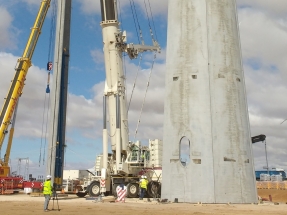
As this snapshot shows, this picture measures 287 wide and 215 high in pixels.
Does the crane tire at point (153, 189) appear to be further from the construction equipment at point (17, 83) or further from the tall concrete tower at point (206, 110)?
the construction equipment at point (17, 83)

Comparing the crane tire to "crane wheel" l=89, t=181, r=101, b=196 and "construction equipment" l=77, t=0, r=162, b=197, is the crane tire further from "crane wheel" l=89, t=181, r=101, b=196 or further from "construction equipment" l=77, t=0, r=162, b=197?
"crane wheel" l=89, t=181, r=101, b=196

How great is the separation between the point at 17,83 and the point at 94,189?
15.9 metres

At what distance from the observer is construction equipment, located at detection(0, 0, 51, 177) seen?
37438 millimetres

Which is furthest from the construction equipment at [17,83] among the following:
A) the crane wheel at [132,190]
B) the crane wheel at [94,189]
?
the crane wheel at [132,190]

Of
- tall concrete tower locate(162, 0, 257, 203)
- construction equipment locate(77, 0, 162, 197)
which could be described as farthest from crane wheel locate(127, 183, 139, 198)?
tall concrete tower locate(162, 0, 257, 203)

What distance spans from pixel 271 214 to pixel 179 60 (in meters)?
9.18

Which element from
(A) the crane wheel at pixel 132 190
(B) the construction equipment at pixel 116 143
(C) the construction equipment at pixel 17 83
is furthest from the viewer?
(C) the construction equipment at pixel 17 83

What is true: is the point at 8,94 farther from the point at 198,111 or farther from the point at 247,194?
the point at 247,194

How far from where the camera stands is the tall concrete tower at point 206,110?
18406 millimetres

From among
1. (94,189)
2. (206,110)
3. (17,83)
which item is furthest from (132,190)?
(17,83)

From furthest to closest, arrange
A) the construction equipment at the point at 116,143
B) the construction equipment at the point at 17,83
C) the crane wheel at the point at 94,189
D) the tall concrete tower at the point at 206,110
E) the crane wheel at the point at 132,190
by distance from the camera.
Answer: the construction equipment at the point at 17,83 < the construction equipment at the point at 116,143 < the crane wheel at the point at 94,189 < the crane wheel at the point at 132,190 < the tall concrete tower at the point at 206,110

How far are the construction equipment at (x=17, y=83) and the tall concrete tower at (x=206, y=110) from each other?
22843mm

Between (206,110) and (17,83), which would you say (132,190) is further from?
(17,83)

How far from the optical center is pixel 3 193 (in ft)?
108
